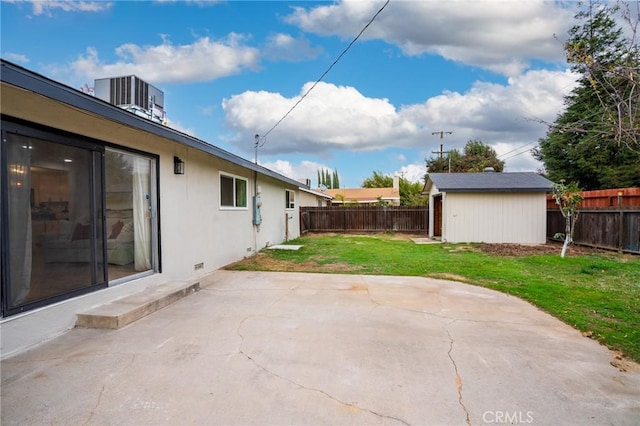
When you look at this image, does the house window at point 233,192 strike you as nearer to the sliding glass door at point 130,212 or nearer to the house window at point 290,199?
the sliding glass door at point 130,212

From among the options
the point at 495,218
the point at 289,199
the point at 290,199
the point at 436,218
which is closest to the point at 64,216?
the point at 289,199

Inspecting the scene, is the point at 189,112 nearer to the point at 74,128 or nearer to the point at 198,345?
the point at 74,128

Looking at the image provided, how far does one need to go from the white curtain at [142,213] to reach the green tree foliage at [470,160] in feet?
112

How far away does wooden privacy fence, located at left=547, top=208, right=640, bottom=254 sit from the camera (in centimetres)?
→ 937

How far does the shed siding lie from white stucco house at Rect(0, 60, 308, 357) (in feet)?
32.5

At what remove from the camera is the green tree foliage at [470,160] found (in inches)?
1453

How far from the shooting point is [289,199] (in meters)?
15.2

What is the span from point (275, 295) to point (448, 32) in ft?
20.1

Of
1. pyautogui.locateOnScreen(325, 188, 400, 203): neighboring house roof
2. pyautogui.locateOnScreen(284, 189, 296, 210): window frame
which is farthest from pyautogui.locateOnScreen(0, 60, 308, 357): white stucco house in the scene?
pyautogui.locateOnScreen(325, 188, 400, 203): neighboring house roof

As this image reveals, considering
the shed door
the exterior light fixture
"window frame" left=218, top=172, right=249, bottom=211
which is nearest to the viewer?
the exterior light fixture

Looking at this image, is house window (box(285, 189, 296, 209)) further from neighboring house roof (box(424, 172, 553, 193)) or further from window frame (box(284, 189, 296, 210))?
neighboring house roof (box(424, 172, 553, 193))

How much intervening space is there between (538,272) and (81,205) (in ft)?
27.4

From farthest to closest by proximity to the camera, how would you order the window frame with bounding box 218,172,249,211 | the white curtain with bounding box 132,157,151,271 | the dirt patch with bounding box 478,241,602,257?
the dirt patch with bounding box 478,241,602,257, the window frame with bounding box 218,172,249,211, the white curtain with bounding box 132,157,151,271

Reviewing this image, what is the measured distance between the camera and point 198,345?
332cm
